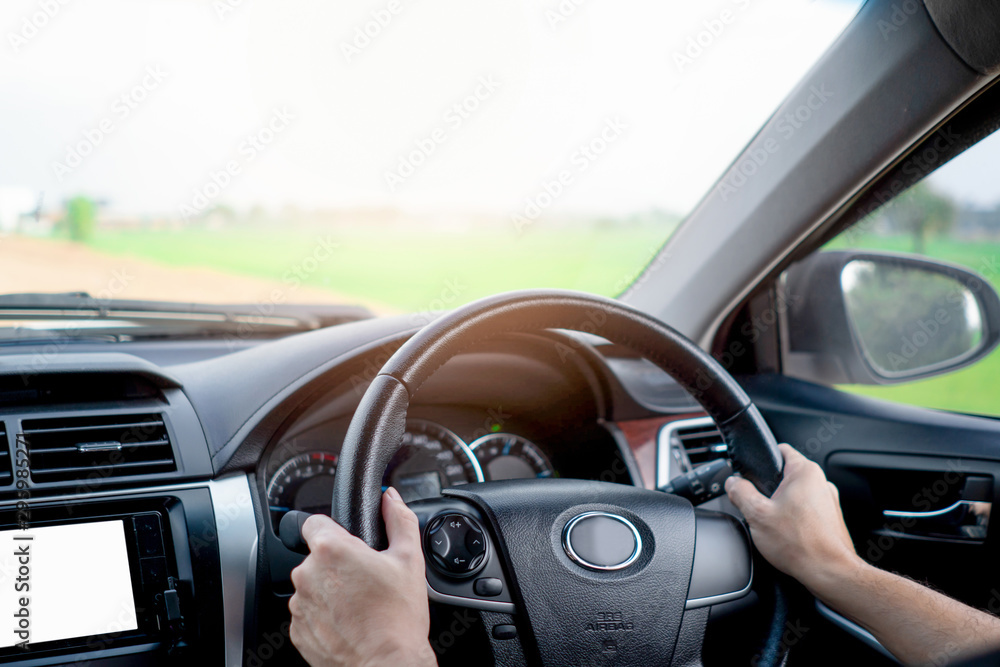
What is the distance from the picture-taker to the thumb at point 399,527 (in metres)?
1.18

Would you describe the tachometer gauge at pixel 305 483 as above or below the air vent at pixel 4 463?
below

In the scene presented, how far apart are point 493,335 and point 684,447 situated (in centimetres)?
107

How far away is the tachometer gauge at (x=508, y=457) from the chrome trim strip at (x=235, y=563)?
73 centimetres

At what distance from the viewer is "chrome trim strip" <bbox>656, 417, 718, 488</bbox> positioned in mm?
2211

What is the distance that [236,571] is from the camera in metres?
1.70

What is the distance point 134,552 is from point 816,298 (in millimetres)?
2235

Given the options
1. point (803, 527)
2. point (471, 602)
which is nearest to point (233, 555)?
point (471, 602)

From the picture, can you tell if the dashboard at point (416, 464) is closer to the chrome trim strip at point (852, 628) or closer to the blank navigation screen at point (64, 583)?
the blank navigation screen at point (64, 583)

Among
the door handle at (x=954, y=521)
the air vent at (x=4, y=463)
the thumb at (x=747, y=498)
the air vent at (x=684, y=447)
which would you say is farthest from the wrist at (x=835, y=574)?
the air vent at (x=4, y=463)

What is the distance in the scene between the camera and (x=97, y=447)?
1674 millimetres

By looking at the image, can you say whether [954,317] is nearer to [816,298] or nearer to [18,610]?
[816,298]

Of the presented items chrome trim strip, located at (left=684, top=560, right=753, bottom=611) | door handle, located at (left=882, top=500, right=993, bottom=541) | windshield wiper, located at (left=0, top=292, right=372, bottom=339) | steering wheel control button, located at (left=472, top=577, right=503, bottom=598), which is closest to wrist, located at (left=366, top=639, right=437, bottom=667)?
steering wheel control button, located at (left=472, top=577, right=503, bottom=598)

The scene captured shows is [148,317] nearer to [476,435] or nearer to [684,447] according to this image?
[476,435]

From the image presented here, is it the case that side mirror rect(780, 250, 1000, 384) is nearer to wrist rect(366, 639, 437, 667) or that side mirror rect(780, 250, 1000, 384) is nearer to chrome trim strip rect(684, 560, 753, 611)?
chrome trim strip rect(684, 560, 753, 611)
